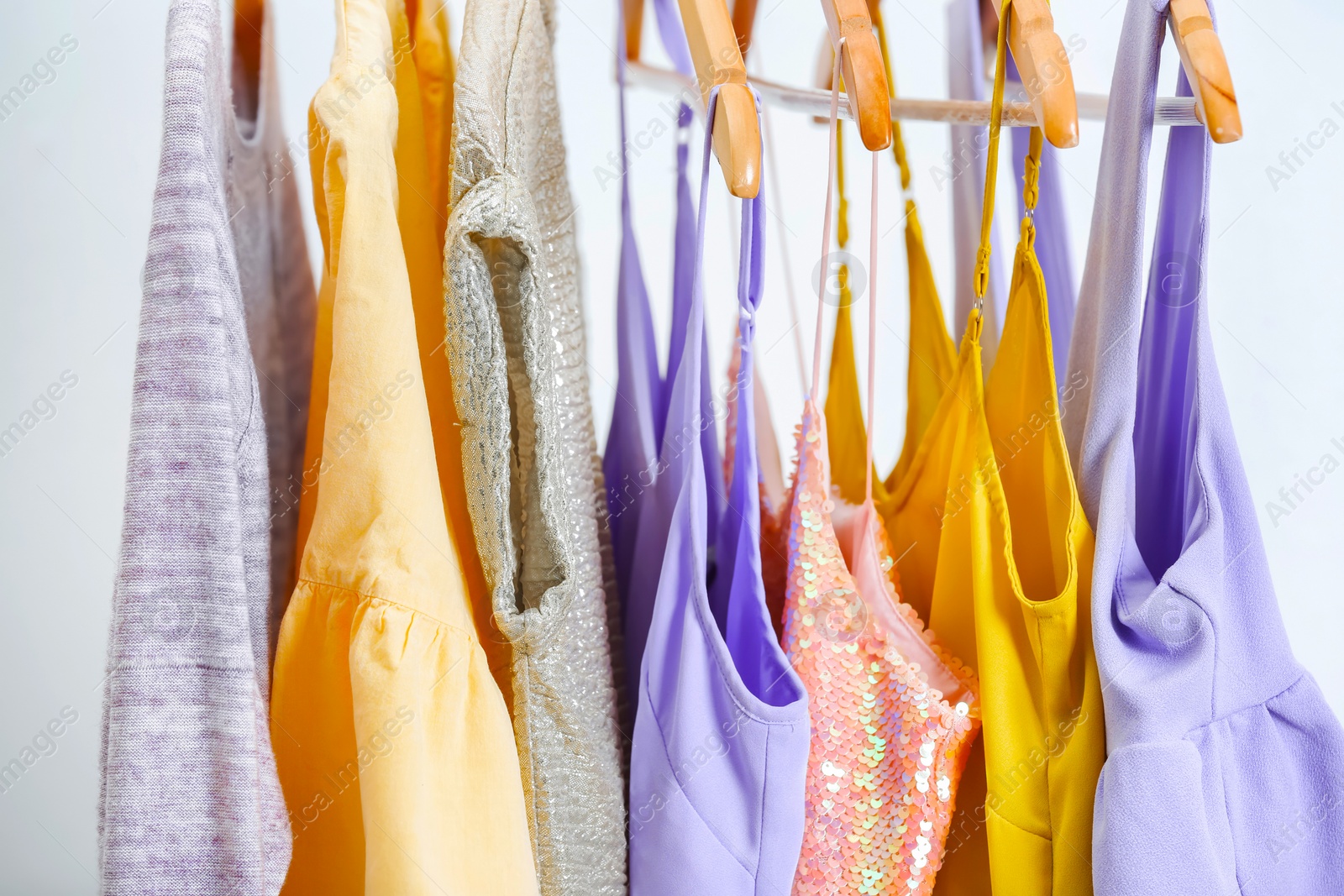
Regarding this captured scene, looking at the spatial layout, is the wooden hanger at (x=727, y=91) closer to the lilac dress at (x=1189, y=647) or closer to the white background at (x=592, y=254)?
the lilac dress at (x=1189, y=647)

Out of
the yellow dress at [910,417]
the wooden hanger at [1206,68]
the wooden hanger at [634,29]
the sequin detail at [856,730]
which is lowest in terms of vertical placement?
the sequin detail at [856,730]

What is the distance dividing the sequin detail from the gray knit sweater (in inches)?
12.0

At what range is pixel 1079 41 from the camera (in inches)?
33.4

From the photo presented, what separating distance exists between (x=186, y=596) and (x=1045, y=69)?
524 mm

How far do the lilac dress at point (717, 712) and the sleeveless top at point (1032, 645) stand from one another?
0.40ft

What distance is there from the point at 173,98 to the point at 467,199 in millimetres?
156

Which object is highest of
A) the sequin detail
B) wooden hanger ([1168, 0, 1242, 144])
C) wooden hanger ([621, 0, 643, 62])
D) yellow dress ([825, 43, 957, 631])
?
wooden hanger ([621, 0, 643, 62])

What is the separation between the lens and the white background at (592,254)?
90 cm

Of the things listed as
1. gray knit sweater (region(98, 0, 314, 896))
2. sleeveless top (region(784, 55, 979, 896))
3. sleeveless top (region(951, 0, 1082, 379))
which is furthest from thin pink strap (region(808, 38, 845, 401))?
gray knit sweater (region(98, 0, 314, 896))

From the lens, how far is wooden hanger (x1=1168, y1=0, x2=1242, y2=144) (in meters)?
0.43

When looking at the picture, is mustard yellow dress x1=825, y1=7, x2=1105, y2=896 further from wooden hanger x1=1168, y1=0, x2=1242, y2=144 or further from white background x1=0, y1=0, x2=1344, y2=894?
white background x1=0, y1=0, x2=1344, y2=894

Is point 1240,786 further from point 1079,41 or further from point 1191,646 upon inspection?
point 1079,41

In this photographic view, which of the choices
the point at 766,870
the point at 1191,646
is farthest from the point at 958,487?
the point at 766,870

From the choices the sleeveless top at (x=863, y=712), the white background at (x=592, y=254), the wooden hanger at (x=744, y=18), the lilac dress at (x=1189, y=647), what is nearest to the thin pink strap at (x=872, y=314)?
the sleeveless top at (x=863, y=712)
